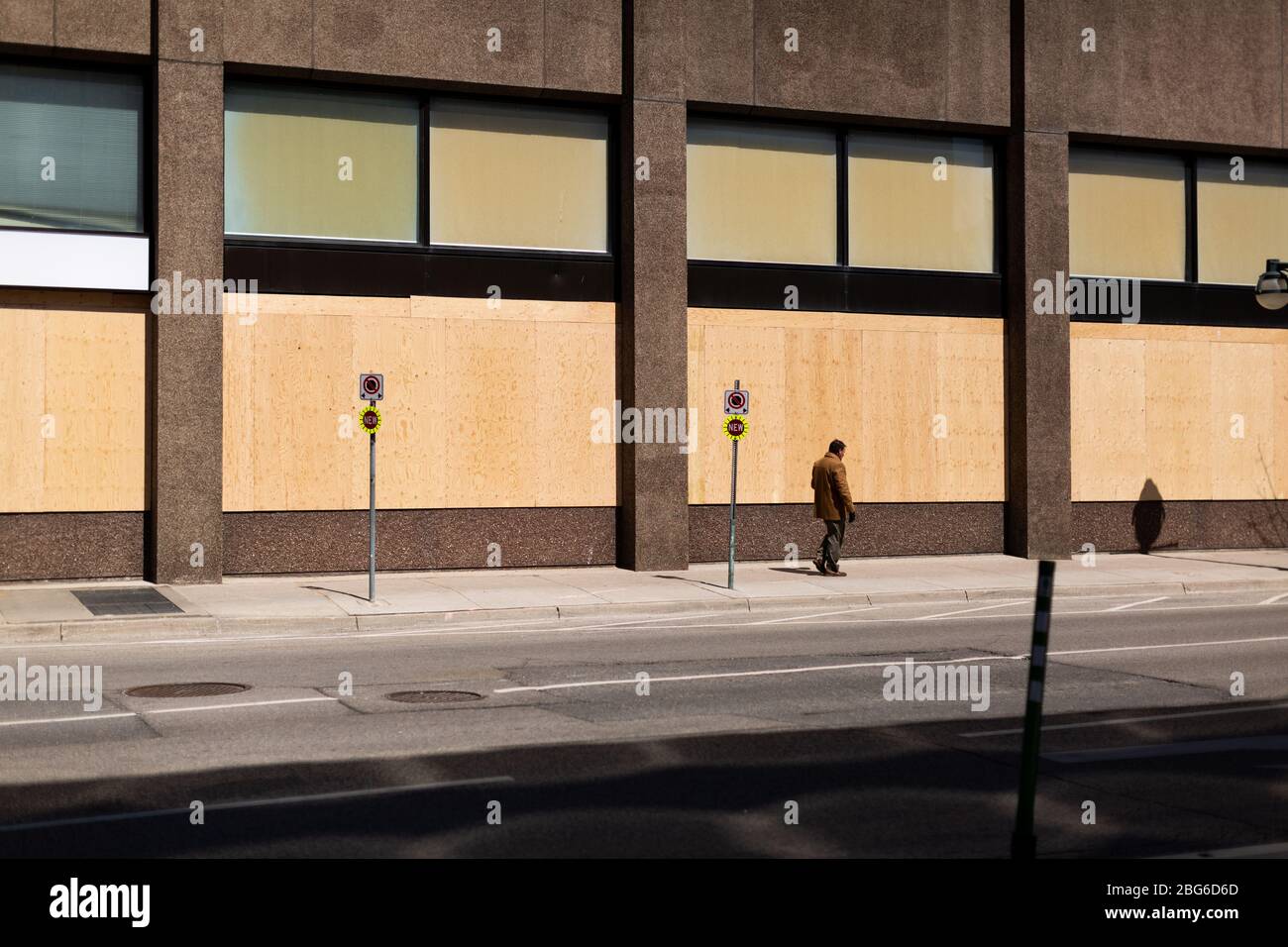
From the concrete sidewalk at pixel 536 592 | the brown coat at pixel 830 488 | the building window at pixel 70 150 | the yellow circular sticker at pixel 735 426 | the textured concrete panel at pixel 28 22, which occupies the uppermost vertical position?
the textured concrete panel at pixel 28 22

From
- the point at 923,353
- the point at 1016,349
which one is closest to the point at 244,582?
the point at 923,353

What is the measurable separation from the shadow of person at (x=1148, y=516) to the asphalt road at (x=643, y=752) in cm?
1206

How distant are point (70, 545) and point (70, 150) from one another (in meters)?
5.45

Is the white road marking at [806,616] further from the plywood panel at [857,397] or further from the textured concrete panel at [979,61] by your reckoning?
the textured concrete panel at [979,61]

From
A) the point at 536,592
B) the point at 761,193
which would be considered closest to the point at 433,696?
the point at 536,592

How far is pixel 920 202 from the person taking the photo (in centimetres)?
2623

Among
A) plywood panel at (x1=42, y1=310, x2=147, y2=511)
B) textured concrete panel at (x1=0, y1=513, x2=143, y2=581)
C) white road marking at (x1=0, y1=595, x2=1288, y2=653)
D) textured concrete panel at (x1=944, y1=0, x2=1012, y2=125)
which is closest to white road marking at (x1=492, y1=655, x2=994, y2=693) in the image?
white road marking at (x1=0, y1=595, x2=1288, y2=653)

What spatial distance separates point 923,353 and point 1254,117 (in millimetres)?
7892

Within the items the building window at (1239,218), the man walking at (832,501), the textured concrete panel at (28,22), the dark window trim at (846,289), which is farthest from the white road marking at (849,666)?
the building window at (1239,218)

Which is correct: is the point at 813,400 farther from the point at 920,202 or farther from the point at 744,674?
the point at 744,674

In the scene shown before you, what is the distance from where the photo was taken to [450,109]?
2344cm

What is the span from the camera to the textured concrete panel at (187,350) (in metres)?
21.3

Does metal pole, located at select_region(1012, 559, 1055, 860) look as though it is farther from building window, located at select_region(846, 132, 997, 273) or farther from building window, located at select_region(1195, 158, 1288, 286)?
building window, located at select_region(1195, 158, 1288, 286)
